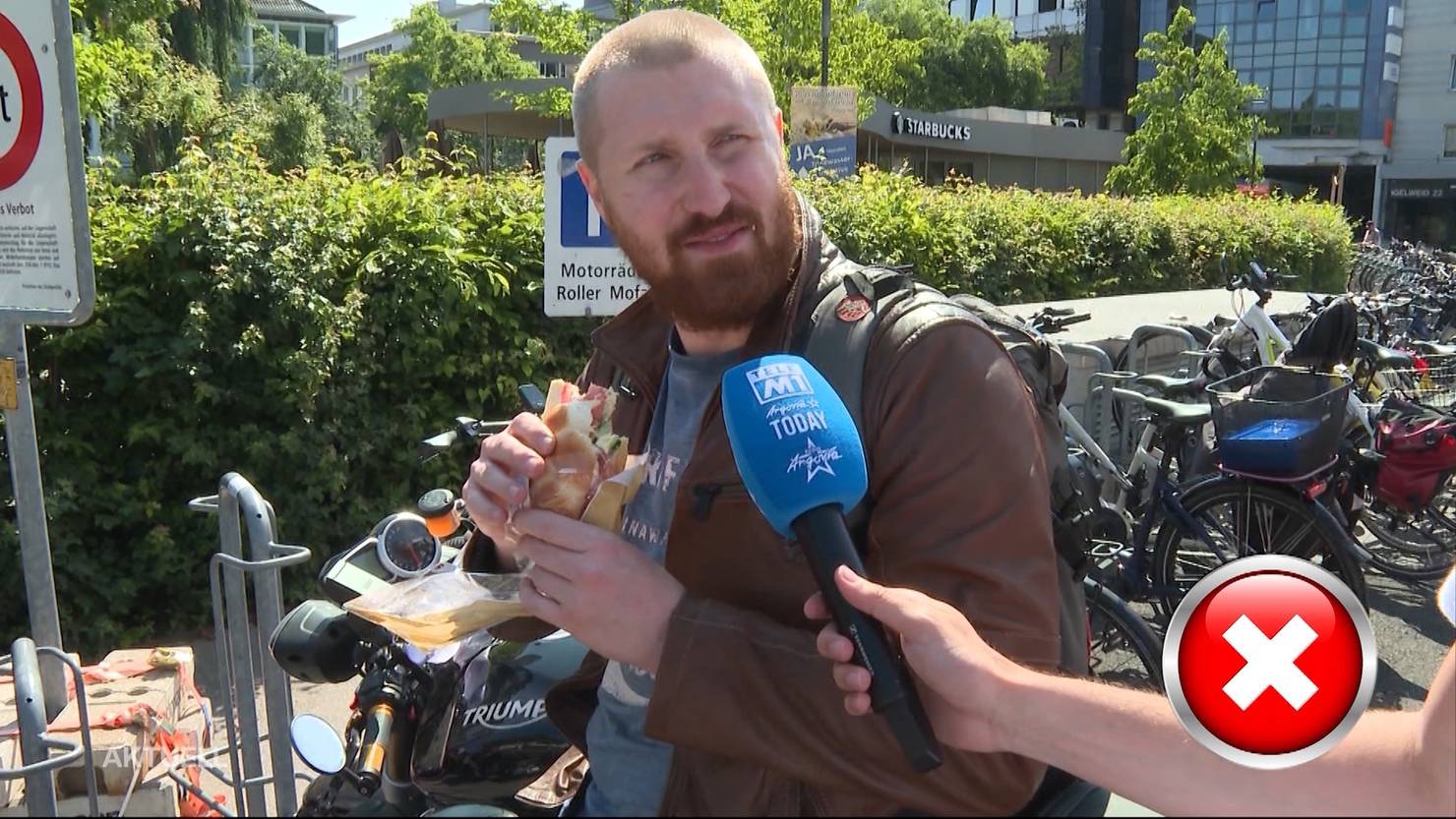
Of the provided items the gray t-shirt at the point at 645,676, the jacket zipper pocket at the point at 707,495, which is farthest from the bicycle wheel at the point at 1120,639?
the jacket zipper pocket at the point at 707,495

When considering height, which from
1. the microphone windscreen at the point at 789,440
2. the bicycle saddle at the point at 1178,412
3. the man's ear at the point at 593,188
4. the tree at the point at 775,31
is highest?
the tree at the point at 775,31

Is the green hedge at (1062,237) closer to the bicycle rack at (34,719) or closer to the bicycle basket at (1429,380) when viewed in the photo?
the bicycle basket at (1429,380)

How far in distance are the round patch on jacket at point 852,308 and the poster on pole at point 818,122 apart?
28.4 ft

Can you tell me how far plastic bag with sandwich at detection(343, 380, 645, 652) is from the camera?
5.01 feet

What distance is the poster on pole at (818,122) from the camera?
10.2 metres

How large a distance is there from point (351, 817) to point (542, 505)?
0.60 meters

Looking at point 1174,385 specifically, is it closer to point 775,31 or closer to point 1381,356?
point 1381,356

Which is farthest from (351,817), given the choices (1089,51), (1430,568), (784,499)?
(1089,51)

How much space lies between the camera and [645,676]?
5.89ft

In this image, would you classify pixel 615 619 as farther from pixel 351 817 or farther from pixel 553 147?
pixel 553 147

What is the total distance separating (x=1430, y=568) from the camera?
594cm

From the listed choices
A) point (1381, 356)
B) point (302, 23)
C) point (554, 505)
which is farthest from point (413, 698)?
point (302, 23)

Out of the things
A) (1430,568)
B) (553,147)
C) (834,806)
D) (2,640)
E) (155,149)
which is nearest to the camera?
(834,806)

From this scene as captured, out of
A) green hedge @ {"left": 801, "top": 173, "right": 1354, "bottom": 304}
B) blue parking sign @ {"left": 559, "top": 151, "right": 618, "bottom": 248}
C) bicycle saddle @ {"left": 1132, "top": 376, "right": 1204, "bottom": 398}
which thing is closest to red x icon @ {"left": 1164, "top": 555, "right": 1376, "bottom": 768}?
blue parking sign @ {"left": 559, "top": 151, "right": 618, "bottom": 248}
